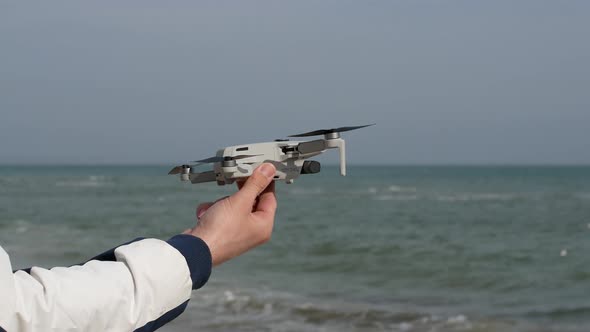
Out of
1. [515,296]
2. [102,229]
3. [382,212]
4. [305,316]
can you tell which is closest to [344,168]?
[305,316]

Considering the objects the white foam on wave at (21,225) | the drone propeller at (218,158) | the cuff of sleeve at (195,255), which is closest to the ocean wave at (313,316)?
the drone propeller at (218,158)

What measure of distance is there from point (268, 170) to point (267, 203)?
7 cm

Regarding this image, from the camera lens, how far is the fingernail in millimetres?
1384

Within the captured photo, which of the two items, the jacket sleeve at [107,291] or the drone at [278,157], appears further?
the drone at [278,157]

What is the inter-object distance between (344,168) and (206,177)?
295 millimetres

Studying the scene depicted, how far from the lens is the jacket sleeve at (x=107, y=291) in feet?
3.01

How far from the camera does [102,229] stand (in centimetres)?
1686

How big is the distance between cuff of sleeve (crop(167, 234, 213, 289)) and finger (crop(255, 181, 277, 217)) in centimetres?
24

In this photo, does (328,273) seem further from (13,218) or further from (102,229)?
(13,218)

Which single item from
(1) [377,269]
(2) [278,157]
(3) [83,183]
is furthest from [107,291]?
(3) [83,183]

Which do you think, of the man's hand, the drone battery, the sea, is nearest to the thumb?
the man's hand

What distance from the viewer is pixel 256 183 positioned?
135cm

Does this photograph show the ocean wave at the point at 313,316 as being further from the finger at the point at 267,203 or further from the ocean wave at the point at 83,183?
the ocean wave at the point at 83,183

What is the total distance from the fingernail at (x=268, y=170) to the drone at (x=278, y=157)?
0.03 m
